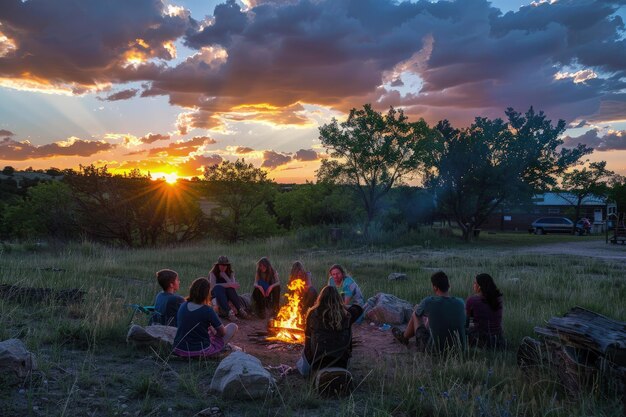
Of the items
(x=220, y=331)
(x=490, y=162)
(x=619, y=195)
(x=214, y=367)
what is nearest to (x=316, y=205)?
(x=490, y=162)

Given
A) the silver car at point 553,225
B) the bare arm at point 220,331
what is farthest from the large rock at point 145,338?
the silver car at point 553,225

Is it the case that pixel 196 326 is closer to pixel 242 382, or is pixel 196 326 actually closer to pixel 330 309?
pixel 242 382

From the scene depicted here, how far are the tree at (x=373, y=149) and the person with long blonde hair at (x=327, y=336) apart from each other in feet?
85.2

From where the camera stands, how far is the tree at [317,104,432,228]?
31547 millimetres

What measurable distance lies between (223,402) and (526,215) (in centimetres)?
5288

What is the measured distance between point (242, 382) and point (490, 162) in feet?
98.7

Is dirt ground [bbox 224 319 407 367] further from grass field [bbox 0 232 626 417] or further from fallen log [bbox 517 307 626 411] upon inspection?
fallen log [bbox 517 307 626 411]

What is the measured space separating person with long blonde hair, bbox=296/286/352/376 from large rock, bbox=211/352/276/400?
2.57ft

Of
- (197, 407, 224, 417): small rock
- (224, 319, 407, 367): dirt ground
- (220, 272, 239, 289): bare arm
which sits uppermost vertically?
(220, 272, 239, 289): bare arm

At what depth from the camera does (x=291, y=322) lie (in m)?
8.34

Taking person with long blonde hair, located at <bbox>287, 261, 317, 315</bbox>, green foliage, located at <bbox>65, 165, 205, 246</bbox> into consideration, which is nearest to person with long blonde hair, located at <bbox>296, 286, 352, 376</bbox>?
person with long blonde hair, located at <bbox>287, 261, 317, 315</bbox>

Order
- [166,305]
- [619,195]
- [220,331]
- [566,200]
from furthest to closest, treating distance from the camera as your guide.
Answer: [566,200]
[619,195]
[166,305]
[220,331]

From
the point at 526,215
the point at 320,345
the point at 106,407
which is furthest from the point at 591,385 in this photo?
the point at 526,215

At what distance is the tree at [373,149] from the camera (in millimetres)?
31547
